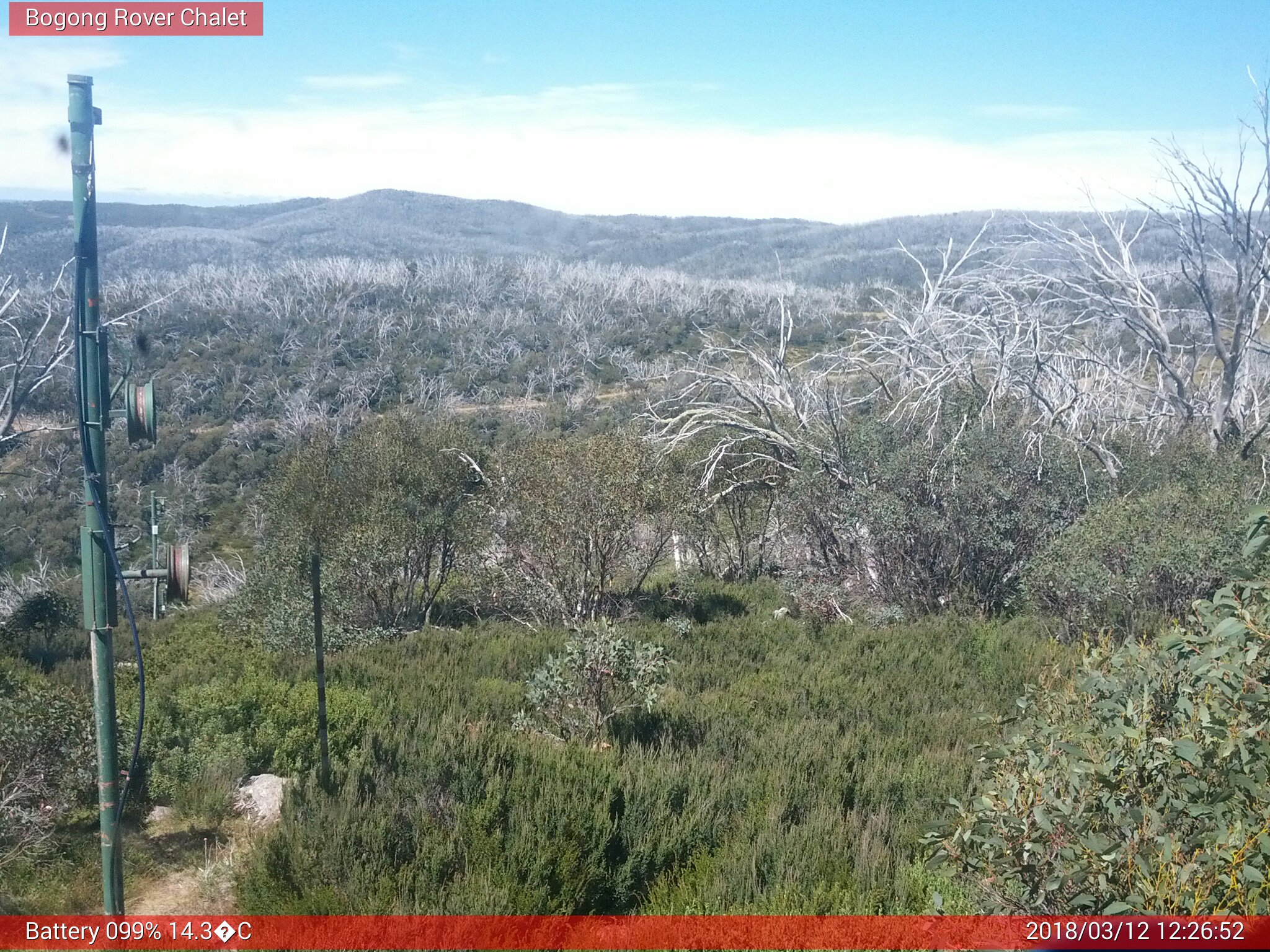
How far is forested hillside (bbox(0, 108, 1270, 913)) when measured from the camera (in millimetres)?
3910

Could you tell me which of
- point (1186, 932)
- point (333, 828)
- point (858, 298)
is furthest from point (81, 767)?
point (858, 298)

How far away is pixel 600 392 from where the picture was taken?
132 ft

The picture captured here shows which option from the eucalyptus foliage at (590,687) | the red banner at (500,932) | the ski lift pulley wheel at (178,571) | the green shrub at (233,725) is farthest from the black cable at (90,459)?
the eucalyptus foliage at (590,687)

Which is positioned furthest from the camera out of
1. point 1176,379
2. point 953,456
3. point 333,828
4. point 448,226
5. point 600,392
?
point 448,226

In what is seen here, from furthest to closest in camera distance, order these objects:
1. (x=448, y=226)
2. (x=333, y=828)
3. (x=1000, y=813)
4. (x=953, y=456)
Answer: (x=448, y=226) → (x=953, y=456) → (x=333, y=828) → (x=1000, y=813)

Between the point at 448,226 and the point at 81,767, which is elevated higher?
the point at 448,226

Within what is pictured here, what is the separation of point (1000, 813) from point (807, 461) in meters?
10.8

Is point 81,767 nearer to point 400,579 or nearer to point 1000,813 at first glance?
point 1000,813

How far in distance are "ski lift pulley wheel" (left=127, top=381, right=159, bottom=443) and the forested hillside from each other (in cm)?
19

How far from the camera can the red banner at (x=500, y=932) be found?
13.3 feet

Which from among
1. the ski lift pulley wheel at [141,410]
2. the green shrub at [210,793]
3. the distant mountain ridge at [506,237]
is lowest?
the green shrub at [210,793]

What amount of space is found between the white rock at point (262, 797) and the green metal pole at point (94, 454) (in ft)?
6.74

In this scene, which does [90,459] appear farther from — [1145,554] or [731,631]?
[1145,554]

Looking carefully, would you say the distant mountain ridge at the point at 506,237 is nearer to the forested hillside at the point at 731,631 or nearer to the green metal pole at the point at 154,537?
the forested hillside at the point at 731,631
